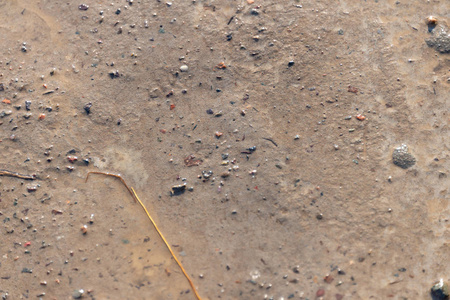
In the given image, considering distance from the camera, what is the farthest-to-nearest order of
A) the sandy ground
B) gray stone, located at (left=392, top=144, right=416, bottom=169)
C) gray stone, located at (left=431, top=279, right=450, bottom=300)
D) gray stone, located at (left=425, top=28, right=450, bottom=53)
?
gray stone, located at (left=425, top=28, right=450, bottom=53) → gray stone, located at (left=392, top=144, right=416, bottom=169) → the sandy ground → gray stone, located at (left=431, top=279, right=450, bottom=300)

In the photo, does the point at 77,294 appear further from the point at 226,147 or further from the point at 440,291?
the point at 440,291

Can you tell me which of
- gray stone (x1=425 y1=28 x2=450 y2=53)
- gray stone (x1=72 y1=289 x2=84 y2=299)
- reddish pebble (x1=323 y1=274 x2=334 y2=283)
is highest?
gray stone (x1=425 y1=28 x2=450 y2=53)

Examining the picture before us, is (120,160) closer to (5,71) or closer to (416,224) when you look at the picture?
(5,71)

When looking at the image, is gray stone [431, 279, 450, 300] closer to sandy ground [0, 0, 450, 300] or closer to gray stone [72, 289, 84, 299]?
sandy ground [0, 0, 450, 300]

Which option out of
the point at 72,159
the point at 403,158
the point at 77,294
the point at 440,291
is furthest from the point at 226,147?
the point at 440,291

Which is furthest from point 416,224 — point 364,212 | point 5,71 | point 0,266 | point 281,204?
point 5,71

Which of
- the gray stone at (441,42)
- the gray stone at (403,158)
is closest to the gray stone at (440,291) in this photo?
the gray stone at (403,158)

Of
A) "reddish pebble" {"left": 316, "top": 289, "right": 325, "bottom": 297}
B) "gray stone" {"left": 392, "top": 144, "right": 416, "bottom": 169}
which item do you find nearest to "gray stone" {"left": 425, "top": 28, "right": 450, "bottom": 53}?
"gray stone" {"left": 392, "top": 144, "right": 416, "bottom": 169}
